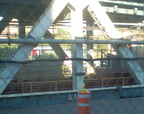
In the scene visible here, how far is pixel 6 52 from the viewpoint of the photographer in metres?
3.81

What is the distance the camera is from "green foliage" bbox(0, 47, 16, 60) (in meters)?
3.72

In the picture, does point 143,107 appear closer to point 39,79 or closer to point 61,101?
point 61,101

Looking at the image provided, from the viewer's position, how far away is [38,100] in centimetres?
302

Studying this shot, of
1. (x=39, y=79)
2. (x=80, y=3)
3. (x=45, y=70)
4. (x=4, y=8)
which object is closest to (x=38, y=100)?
(x=39, y=79)

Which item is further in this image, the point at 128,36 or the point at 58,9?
the point at 128,36

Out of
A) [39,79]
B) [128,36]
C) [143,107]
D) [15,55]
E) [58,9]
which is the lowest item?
[143,107]

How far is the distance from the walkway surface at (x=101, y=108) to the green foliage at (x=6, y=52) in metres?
1.10

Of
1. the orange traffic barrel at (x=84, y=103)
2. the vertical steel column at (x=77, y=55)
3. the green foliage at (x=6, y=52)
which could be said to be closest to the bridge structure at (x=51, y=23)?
the vertical steel column at (x=77, y=55)

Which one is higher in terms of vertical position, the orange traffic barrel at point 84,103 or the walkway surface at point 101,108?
the orange traffic barrel at point 84,103

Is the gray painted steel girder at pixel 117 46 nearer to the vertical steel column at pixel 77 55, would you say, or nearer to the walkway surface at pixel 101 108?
the walkway surface at pixel 101 108

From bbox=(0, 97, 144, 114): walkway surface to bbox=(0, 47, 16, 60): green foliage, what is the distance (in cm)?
110

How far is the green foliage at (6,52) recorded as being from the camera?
146 inches

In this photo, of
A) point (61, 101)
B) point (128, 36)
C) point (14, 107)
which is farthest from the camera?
point (128, 36)

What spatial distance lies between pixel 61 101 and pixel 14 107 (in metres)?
0.66
